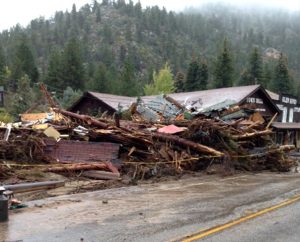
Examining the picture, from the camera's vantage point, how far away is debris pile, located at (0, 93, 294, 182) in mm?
16844

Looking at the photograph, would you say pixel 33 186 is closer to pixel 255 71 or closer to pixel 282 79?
pixel 255 71

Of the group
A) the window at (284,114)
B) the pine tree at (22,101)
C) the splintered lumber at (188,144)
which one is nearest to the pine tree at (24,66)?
the pine tree at (22,101)

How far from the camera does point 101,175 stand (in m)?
16.1

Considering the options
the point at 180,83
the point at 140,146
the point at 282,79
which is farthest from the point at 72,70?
the point at 140,146

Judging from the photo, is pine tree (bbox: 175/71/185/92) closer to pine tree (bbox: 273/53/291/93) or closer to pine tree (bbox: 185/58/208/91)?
pine tree (bbox: 185/58/208/91)

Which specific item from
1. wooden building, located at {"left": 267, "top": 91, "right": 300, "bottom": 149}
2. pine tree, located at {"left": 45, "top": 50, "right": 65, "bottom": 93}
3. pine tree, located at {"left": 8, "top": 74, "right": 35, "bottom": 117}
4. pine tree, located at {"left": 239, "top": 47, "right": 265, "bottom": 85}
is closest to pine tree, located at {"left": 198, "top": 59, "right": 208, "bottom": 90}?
pine tree, located at {"left": 239, "top": 47, "right": 265, "bottom": 85}

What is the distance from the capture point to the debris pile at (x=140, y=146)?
55.3ft

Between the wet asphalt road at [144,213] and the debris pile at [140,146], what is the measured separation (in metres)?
2.29

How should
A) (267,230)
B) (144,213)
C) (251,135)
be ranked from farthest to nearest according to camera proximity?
(251,135)
(144,213)
(267,230)

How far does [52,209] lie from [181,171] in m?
8.88

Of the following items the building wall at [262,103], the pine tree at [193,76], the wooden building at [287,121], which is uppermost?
the pine tree at [193,76]

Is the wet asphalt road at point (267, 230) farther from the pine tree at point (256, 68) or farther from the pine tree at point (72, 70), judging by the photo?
the pine tree at point (256, 68)

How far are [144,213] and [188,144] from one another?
943 centimetres

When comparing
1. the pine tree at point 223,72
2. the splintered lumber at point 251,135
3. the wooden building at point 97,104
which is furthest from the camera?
the pine tree at point 223,72
